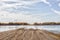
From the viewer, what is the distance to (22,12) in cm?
151

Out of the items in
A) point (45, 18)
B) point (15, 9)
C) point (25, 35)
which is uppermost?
point (15, 9)

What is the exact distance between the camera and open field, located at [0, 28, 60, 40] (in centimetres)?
137

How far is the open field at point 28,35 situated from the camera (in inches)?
53.9

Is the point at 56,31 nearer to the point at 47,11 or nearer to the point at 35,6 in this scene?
the point at 47,11

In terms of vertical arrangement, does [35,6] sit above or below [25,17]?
above

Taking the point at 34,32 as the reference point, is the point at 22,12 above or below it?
above

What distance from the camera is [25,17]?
150 centimetres

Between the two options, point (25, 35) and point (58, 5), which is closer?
point (25, 35)

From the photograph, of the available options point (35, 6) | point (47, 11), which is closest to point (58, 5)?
point (47, 11)

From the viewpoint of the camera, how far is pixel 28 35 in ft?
4.59

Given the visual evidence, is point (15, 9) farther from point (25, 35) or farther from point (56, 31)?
point (56, 31)

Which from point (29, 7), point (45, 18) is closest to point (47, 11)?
point (45, 18)

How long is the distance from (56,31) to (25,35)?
0.33 meters

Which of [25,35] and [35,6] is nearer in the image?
[25,35]
